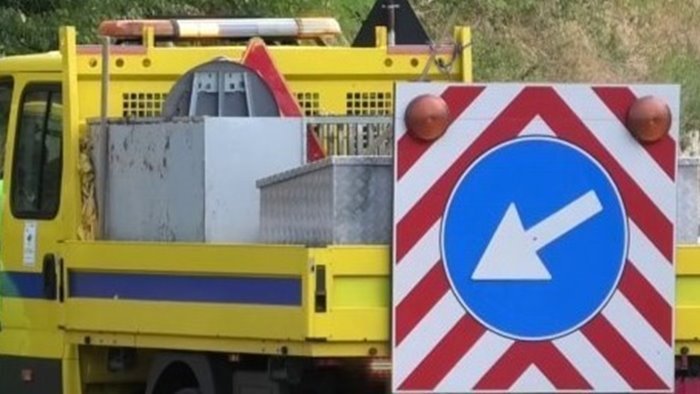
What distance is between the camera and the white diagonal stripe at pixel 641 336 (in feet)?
28.6

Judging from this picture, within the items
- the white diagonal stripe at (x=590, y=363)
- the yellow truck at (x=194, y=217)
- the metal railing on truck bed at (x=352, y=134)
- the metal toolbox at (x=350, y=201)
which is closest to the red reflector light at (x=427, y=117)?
the metal toolbox at (x=350, y=201)

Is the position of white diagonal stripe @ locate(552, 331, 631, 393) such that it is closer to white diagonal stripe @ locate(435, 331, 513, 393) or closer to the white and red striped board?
the white and red striped board

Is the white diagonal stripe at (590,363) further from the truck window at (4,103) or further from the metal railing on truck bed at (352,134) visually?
the truck window at (4,103)

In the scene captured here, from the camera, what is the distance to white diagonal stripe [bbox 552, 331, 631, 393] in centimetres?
867

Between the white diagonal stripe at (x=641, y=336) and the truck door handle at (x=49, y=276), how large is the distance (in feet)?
9.85

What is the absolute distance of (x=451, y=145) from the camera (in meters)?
8.73

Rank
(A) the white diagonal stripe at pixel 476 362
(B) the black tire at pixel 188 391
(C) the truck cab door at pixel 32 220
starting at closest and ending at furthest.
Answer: (A) the white diagonal stripe at pixel 476 362
(B) the black tire at pixel 188 391
(C) the truck cab door at pixel 32 220

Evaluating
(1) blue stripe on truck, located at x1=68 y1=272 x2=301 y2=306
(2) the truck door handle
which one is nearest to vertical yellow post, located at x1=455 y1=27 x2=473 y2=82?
(2) the truck door handle

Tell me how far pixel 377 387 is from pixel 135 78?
267 cm

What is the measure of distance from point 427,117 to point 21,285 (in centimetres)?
312

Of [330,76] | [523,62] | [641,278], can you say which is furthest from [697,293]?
[523,62]

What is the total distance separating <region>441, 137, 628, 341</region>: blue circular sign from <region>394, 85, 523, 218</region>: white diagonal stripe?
94mm

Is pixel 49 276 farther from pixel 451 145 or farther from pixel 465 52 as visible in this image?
pixel 451 145

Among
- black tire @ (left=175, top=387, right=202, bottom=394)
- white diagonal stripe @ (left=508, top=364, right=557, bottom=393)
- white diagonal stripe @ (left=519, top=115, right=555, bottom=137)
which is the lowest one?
white diagonal stripe @ (left=508, top=364, right=557, bottom=393)
